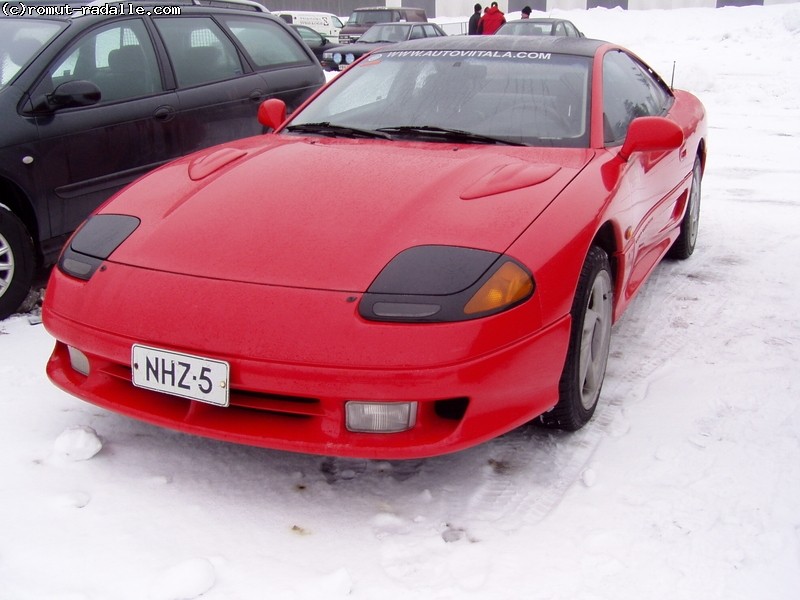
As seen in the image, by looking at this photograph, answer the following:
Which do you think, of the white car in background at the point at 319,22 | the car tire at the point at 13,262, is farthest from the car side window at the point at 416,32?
the car tire at the point at 13,262

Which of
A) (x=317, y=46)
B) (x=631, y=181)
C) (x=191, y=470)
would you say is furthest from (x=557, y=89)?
(x=317, y=46)

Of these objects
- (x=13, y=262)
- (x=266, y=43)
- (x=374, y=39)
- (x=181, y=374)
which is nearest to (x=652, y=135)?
(x=181, y=374)

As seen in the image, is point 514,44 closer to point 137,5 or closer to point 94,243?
point 94,243

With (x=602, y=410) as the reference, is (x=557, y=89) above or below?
above

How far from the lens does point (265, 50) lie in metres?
5.47

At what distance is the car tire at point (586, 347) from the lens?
8.55 ft

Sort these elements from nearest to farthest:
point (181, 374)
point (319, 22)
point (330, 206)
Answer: point (181, 374)
point (330, 206)
point (319, 22)

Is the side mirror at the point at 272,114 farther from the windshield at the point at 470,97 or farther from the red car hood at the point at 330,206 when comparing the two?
the red car hood at the point at 330,206

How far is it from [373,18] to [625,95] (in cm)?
1971

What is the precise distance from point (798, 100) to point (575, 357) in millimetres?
11636

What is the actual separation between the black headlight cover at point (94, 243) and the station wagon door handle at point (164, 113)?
70.7 inches

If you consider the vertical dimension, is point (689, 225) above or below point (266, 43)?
below

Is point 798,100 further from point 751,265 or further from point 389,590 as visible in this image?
point 389,590

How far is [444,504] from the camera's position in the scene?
242 centimetres
